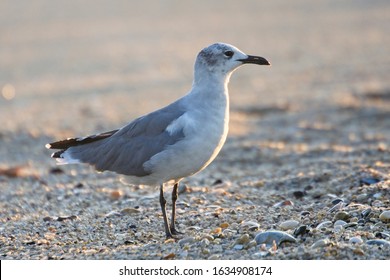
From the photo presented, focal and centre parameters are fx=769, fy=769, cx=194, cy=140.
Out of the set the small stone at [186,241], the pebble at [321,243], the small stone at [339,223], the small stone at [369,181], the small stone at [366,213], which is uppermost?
the small stone at [369,181]

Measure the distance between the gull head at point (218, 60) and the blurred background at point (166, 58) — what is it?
4473 millimetres

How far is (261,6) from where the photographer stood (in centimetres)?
2831

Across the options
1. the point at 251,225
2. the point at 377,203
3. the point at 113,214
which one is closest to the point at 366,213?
the point at 377,203

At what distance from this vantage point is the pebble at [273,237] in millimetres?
5434

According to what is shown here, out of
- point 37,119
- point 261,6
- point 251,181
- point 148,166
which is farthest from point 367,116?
point 261,6

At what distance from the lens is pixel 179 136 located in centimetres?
594

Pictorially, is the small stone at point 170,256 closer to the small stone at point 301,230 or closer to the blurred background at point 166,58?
the small stone at point 301,230

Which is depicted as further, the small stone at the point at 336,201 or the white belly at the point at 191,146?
the small stone at the point at 336,201

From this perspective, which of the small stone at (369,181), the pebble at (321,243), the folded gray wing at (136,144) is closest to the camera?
the pebble at (321,243)

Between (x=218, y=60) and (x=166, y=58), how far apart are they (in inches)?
488

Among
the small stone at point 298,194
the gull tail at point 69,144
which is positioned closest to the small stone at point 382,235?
the small stone at point 298,194

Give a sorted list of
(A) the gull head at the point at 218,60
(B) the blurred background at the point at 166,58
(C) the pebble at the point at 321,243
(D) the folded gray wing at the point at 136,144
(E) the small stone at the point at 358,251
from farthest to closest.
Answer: (B) the blurred background at the point at 166,58 → (A) the gull head at the point at 218,60 → (D) the folded gray wing at the point at 136,144 → (C) the pebble at the point at 321,243 → (E) the small stone at the point at 358,251

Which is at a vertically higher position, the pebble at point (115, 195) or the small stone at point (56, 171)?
the small stone at point (56, 171)

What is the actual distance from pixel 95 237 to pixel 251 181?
8.32 feet
